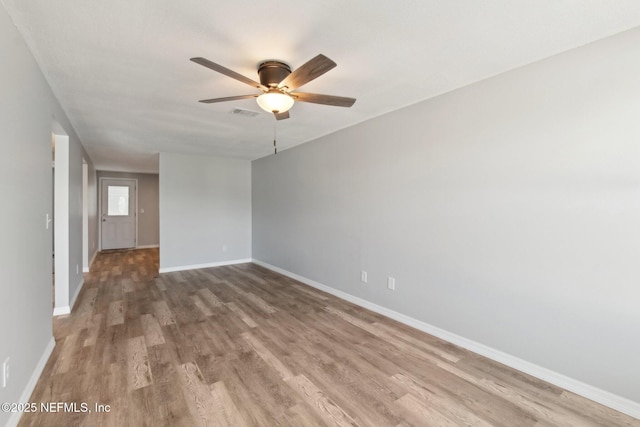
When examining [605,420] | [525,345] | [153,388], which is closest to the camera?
[605,420]

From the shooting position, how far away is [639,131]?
1689 millimetres

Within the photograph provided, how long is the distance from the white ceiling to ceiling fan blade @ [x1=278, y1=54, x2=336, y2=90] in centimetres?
21

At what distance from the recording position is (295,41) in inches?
72.2

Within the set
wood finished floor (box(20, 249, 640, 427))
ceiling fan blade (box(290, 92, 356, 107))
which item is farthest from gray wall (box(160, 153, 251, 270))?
ceiling fan blade (box(290, 92, 356, 107))

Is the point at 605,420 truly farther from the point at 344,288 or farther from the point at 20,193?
the point at 20,193

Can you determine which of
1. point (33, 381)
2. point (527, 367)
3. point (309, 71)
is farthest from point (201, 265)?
point (527, 367)

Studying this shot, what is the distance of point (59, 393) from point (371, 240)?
116 inches

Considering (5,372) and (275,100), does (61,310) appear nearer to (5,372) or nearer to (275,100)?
(5,372)

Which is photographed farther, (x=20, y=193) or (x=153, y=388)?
(x=153, y=388)

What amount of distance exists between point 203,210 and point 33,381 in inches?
161

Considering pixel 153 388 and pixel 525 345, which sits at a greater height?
pixel 525 345

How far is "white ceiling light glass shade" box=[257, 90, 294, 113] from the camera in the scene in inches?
81.5

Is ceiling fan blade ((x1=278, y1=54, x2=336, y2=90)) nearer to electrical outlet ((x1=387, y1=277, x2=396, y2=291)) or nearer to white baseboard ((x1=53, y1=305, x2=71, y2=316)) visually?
electrical outlet ((x1=387, y1=277, x2=396, y2=291))

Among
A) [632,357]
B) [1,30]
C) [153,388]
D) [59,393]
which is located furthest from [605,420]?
[1,30]
